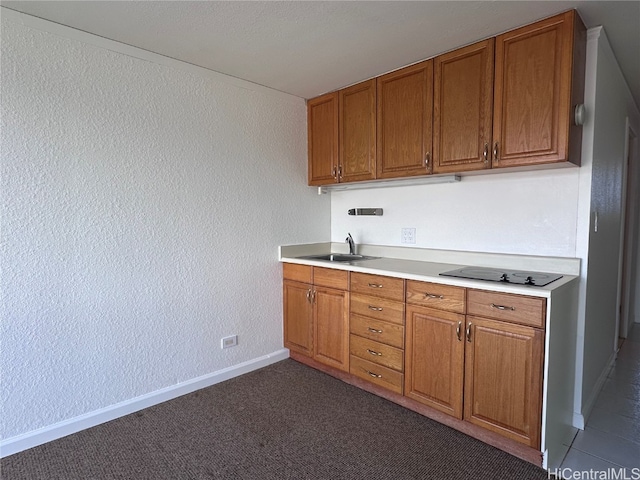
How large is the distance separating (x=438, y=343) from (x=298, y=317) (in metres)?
1.25

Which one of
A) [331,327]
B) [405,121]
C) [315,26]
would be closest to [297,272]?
[331,327]

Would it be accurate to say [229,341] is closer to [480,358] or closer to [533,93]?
[480,358]

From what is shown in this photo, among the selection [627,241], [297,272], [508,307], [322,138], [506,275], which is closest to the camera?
[508,307]

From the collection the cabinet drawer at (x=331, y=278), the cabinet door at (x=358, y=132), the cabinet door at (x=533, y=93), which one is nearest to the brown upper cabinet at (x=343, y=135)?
the cabinet door at (x=358, y=132)

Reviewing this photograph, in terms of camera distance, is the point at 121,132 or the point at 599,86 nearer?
the point at 599,86

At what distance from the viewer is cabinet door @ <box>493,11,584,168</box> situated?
1858mm

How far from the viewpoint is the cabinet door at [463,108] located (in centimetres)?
214

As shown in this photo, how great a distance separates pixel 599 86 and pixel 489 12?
0.81m

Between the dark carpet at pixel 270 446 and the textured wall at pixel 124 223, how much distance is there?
0.86 ft

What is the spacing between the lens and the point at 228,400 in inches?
97.7

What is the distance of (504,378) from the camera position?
1.88 m

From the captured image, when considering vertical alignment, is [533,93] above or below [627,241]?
above

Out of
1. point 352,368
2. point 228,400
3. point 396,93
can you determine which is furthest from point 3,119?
point 352,368

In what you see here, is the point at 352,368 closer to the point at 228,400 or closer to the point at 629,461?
the point at 228,400
